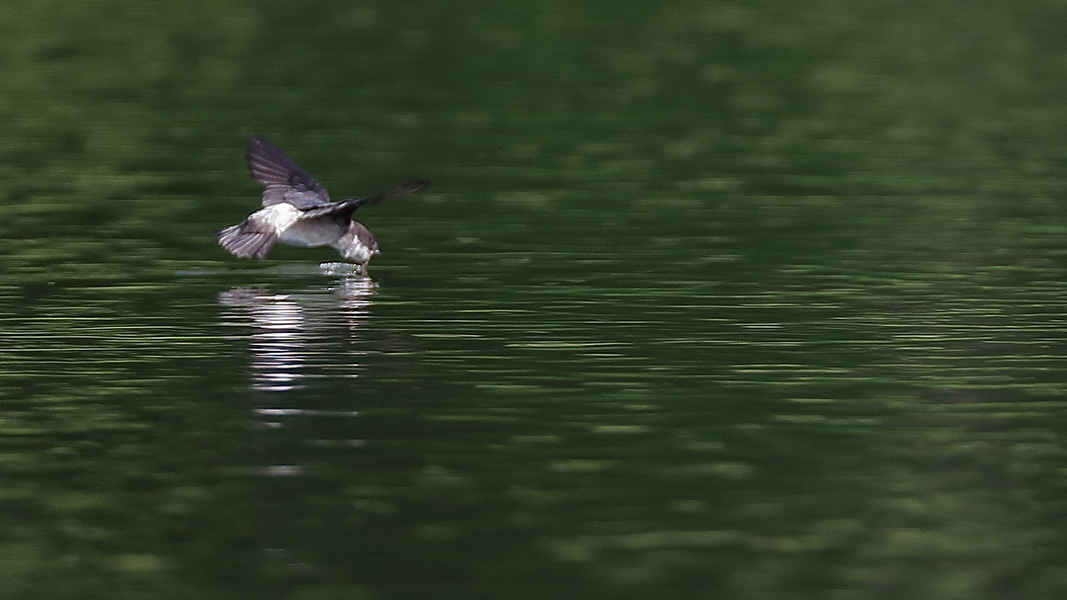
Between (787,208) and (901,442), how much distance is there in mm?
10260

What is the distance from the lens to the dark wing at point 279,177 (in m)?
18.4

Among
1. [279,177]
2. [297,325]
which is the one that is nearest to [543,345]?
[297,325]

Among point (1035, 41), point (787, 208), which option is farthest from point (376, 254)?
point (1035, 41)

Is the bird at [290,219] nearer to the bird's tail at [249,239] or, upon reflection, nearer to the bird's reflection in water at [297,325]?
the bird's tail at [249,239]

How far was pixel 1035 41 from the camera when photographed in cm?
3894

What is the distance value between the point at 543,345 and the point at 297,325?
7.36 ft

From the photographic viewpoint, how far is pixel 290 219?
58.9 feet

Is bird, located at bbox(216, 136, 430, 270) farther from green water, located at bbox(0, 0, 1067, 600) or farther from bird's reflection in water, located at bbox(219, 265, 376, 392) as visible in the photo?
green water, located at bbox(0, 0, 1067, 600)

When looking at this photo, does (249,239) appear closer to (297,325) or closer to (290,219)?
(290,219)

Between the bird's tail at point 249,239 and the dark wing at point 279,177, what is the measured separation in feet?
1.61

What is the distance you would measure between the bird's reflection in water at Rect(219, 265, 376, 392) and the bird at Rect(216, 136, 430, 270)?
1.25 feet

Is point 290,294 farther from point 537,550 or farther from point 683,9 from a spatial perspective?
point 683,9

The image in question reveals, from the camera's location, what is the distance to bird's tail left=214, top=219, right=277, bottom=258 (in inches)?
688

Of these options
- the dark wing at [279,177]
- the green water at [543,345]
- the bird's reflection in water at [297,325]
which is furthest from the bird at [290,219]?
the green water at [543,345]
